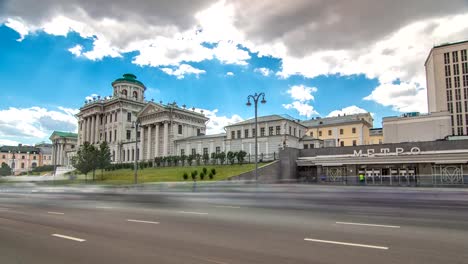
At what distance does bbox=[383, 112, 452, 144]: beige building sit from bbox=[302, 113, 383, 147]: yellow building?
1504cm

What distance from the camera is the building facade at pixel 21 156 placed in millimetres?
142100

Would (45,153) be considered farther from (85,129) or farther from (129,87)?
(129,87)

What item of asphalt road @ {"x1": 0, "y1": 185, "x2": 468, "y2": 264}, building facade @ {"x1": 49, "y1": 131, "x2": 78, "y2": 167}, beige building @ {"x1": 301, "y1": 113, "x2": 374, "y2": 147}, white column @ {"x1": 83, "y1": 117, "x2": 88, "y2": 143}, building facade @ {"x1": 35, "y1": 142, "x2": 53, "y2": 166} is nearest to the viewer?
asphalt road @ {"x1": 0, "y1": 185, "x2": 468, "y2": 264}

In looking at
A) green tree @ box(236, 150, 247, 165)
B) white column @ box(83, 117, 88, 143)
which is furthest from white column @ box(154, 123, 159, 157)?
white column @ box(83, 117, 88, 143)

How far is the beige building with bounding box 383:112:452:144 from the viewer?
198 ft

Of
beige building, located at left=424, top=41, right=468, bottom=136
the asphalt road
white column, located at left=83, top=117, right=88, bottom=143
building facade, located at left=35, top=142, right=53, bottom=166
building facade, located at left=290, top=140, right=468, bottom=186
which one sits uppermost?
beige building, located at left=424, top=41, right=468, bottom=136

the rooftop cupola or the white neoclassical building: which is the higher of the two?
the rooftop cupola

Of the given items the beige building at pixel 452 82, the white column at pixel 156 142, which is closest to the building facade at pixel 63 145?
the white column at pixel 156 142

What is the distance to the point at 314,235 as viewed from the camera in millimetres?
8547

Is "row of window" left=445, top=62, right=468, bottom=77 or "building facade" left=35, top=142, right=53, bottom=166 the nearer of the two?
"row of window" left=445, top=62, right=468, bottom=77

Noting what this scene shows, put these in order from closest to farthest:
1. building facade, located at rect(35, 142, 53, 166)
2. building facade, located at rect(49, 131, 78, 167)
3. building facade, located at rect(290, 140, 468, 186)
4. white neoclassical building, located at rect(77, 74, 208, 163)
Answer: building facade, located at rect(290, 140, 468, 186) < white neoclassical building, located at rect(77, 74, 208, 163) < building facade, located at rect(49, 131, 78, 167) < building facade, located at rect(35, 142, 53, 166)

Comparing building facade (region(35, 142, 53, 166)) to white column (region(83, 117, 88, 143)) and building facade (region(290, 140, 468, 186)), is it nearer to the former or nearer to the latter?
white column (region(83, 117, 88, 143))

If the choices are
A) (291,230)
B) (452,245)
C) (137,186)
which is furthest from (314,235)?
(137,186)

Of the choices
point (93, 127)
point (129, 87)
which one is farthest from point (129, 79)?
point (93, 127)
